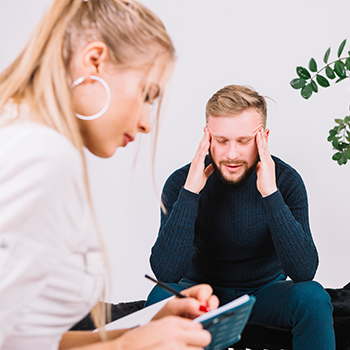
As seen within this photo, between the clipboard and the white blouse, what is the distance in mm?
212

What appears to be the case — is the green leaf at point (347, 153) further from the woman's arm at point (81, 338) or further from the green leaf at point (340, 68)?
the woman's arm at point (81, 338)

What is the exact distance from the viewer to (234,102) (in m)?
1.66

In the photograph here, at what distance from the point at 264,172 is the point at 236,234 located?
0.30m

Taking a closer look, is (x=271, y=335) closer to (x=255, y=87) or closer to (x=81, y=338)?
(x=81, y=338)

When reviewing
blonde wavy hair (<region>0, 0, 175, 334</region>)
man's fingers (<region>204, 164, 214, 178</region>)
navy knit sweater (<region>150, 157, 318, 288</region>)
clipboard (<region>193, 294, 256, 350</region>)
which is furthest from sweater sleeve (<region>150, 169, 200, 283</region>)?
blonde wavy hair (<region>0, 0, 175, 334</region>)

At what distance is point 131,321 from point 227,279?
776mm

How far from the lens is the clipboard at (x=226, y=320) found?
0.66 meters

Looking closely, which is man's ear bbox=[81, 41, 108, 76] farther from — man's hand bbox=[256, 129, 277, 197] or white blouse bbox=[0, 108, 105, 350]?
man's hand bbox=[256, 129, 277, 197]

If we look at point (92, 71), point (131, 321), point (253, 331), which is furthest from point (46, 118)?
point (253, 331)

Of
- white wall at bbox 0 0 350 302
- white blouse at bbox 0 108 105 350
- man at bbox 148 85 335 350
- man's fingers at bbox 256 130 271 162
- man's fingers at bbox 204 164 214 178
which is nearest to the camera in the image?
white blouse at bbox 0 108 105 350

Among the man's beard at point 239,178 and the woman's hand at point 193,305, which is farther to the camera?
the man's beard at point 239,178

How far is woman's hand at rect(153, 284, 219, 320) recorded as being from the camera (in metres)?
0.85

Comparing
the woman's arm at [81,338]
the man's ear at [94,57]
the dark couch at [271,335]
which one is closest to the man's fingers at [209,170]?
the dark couch at [271,335]

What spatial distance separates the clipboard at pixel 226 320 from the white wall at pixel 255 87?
1433mm
